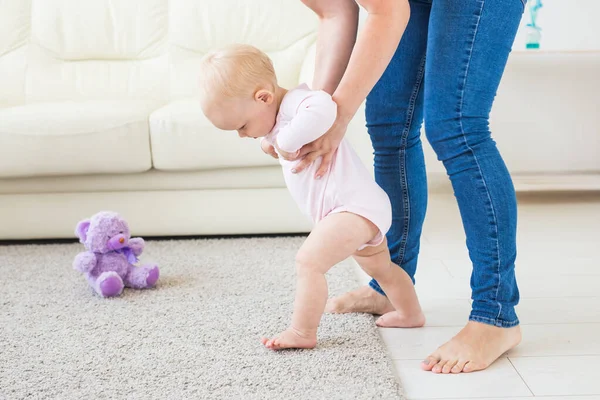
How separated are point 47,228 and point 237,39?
1101 millimetres

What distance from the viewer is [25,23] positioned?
9.98ft

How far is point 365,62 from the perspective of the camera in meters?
1.24

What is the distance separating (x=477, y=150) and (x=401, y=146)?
25 centimetres

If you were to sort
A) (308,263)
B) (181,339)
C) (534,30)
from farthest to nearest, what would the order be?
(534,30), (181,339), (308,263)

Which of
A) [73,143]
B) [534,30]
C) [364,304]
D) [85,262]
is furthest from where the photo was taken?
[534,30]

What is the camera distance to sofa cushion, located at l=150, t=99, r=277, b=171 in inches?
90.1

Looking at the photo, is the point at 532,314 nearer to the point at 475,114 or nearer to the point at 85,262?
the point at 475,114

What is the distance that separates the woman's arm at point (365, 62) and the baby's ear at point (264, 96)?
4.3 inches

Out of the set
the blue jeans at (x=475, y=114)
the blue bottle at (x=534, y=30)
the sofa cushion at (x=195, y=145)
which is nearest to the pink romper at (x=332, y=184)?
the blue jeans at (x=475, y=114)

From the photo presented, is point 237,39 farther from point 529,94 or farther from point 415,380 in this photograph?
A: point 415,380

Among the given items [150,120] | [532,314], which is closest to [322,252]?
[532,314]

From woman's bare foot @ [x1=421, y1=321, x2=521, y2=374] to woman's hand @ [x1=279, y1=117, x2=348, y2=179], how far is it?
41 centimetres

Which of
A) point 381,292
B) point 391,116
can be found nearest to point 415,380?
point 381,292

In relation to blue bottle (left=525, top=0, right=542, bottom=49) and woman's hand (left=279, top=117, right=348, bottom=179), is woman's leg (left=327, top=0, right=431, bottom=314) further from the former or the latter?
blue bottle (left=525, top=0, right=542, bottom=49)
